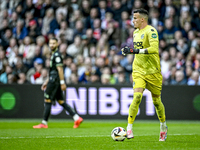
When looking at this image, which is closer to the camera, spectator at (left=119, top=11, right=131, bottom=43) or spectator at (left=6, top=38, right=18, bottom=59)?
spectator at (left=119, top=11, right=131, bottom=43)

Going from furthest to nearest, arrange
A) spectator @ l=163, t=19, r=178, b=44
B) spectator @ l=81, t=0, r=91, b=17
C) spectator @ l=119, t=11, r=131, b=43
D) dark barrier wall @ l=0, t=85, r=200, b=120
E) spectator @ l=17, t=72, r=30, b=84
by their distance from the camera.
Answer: spectator @ l=81, t=0, r=91, b=17 < spectator @ l=119, t=11, r=131, b=43 < spectator @ l=163, t=19, r=178, b=44 < spectator @ l=17, t=72, r=30, b=84 < dark barrier wall @ l=0, t=85, r=200, b=120

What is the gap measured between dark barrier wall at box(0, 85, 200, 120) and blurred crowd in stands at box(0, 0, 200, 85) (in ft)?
→ 1.69

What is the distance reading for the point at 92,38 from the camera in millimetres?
15680

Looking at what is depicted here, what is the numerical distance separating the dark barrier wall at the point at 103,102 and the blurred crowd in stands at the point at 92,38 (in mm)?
516

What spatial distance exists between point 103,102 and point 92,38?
314 cm


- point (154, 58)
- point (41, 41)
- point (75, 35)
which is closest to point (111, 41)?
point (75, 35)

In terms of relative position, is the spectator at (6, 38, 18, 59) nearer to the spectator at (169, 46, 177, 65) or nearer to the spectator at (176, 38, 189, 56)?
the spectator at (169, 46, 177, 65)

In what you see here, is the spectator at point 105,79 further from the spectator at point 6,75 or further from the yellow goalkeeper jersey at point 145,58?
the yellow goalkeeper jersey at point 145,58

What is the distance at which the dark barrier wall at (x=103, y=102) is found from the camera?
13.6 m

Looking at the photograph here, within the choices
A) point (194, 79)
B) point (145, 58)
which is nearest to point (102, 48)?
point (194, 79)

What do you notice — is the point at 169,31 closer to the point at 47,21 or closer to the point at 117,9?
the point at 117,9

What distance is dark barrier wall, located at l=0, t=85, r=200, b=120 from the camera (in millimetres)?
13594

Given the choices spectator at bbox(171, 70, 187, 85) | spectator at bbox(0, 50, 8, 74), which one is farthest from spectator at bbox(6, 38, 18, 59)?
spectator at bbox(171, 70, 187, 85)

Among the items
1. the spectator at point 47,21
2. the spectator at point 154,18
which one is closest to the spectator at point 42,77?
the spectator at point 47,21
